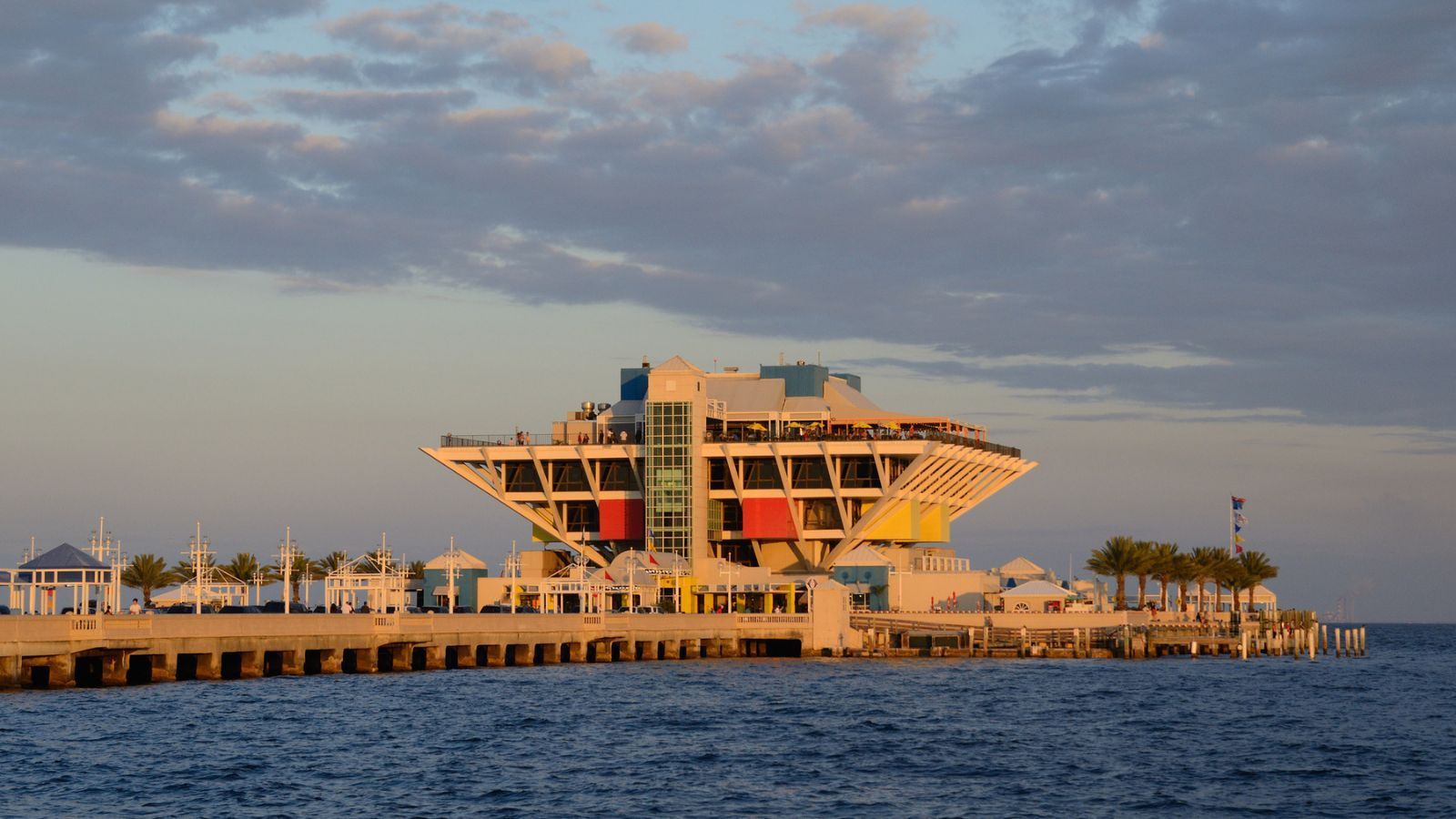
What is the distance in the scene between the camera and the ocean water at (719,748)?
50719 mm

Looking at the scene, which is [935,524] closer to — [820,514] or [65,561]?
[820,514]

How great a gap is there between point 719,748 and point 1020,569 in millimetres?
92493

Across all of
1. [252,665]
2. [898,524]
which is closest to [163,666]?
[252,665]

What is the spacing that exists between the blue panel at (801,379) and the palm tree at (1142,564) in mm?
30836

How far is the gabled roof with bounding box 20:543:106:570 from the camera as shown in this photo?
268ft

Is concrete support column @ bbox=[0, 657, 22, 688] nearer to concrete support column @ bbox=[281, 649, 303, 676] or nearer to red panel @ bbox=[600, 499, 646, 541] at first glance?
concrete support column @ bbox=[281, 649, 303, 676]

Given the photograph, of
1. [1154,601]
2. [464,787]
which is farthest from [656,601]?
[464,787]

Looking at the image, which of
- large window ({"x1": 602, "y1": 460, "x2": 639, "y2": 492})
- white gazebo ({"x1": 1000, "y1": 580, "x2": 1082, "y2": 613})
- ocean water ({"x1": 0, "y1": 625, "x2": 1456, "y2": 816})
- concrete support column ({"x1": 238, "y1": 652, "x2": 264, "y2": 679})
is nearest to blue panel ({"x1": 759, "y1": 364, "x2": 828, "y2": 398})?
large window ({"x1": 602, "y1": 460, "x2": 639, "y2": 492})

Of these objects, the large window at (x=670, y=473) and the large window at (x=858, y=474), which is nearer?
the large window at (x=670, y=473)

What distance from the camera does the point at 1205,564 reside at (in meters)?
149

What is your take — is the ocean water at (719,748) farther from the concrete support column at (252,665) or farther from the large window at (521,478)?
the large window at (521,478)

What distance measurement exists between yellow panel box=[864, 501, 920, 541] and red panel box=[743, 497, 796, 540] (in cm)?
665

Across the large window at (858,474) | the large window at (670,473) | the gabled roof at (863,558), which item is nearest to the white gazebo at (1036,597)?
the gabled roof at (863,558)

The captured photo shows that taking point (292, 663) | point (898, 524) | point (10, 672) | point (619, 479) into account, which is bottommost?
point (292, 663)
